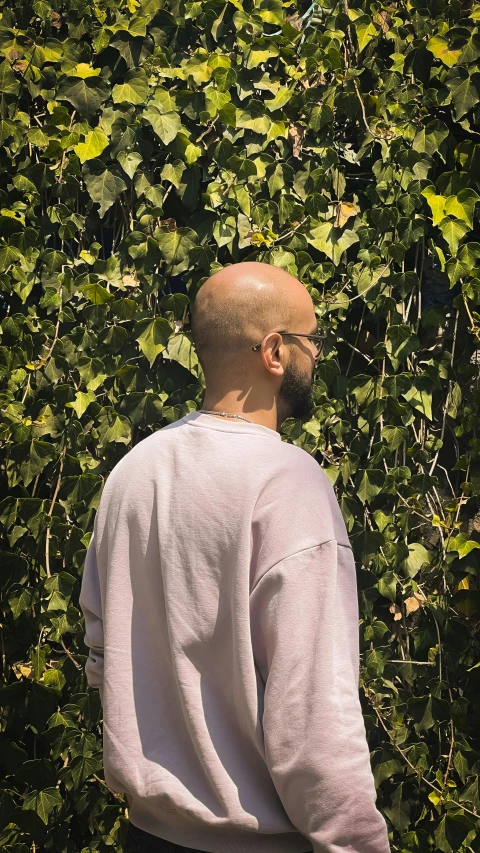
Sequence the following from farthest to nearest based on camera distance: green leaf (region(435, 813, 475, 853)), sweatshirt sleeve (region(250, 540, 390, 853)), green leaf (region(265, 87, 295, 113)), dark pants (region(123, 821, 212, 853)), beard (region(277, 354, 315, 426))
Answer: green leaf (region(265, 87, 295, 113)) → green leaf (region(435, 813, 475, 853)) → beard (region(277, 354, 315, 426)) → dark pants (region(123, 821, 212, 853)) → sweatshirt sleeve (region(250, 540, 390, 853))

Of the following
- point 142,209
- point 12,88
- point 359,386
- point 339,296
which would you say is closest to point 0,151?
point 12,88

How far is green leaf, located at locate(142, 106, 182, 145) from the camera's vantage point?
2088 mm

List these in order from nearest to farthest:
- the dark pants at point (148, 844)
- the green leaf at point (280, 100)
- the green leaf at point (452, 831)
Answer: the dark pants at point (148, 844), the green leaf at point (452, 831), the green leaf at point (280, 100)

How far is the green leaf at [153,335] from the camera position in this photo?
2.09 m

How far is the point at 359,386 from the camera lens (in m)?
2.18

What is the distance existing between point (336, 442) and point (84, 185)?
38.4 inches

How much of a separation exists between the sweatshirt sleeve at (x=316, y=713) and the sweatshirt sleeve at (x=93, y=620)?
1.29ft

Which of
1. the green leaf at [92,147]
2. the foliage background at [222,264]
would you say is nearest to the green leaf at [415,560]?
the foliage background at [222,264]

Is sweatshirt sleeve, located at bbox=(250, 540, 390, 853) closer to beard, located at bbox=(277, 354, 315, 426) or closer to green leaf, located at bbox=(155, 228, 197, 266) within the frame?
beard, located at bbox=(277, 354, 315, 426)

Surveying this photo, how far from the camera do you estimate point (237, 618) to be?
1132 millimetres

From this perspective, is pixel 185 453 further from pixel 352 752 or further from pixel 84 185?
pixel 84 185

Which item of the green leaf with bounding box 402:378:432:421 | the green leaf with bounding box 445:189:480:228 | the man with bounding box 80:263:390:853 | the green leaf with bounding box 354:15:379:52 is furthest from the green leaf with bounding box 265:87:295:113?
the man with bounding box 80:263:390:853

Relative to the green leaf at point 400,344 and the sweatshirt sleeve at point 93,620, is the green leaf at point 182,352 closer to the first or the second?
the green leaf at point 400,344

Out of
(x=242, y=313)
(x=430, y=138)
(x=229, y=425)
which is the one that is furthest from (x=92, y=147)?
(x=229, y=425)
